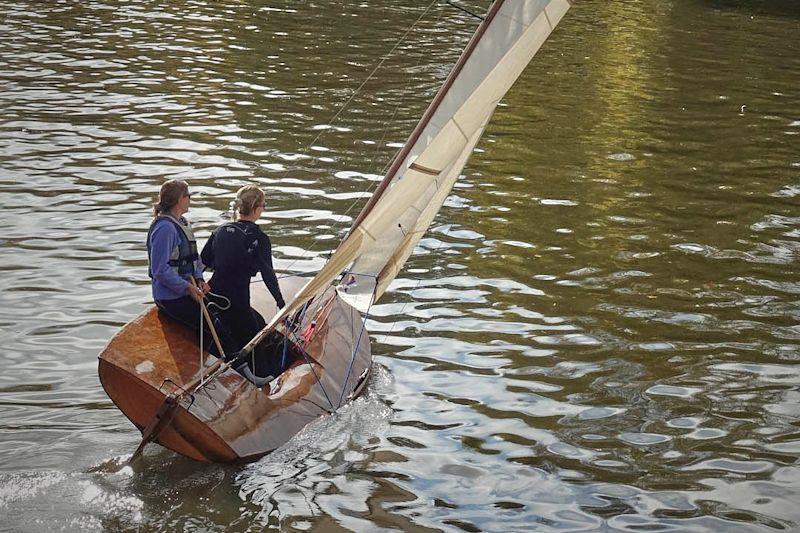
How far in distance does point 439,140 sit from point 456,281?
482 centimetres

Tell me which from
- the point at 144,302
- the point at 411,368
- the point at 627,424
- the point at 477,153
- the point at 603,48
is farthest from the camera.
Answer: the point at 603,48

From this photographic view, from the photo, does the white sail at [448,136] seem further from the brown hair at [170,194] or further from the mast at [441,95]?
the brown hair at [170,194]

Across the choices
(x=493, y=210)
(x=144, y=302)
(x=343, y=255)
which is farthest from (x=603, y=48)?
(x=343, y=255)

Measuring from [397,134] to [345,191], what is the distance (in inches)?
156

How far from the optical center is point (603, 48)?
31.0 m

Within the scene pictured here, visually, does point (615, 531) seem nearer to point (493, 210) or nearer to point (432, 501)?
point (432, 501)

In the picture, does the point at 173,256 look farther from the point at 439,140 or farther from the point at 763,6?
the point at 763,6

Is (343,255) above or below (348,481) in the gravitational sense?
above

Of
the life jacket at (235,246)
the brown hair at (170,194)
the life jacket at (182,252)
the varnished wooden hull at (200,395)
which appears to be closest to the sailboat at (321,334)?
the varnished wooden hull at (200,395)

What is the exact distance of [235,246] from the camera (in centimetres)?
1001

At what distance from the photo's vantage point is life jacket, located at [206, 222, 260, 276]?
394 inches

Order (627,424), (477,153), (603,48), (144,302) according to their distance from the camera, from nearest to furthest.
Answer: (627,424) < (144,302) < (477,153) < (603,48)

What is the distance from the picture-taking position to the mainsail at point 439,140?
970cm

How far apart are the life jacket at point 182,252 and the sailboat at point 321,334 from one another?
458mm
